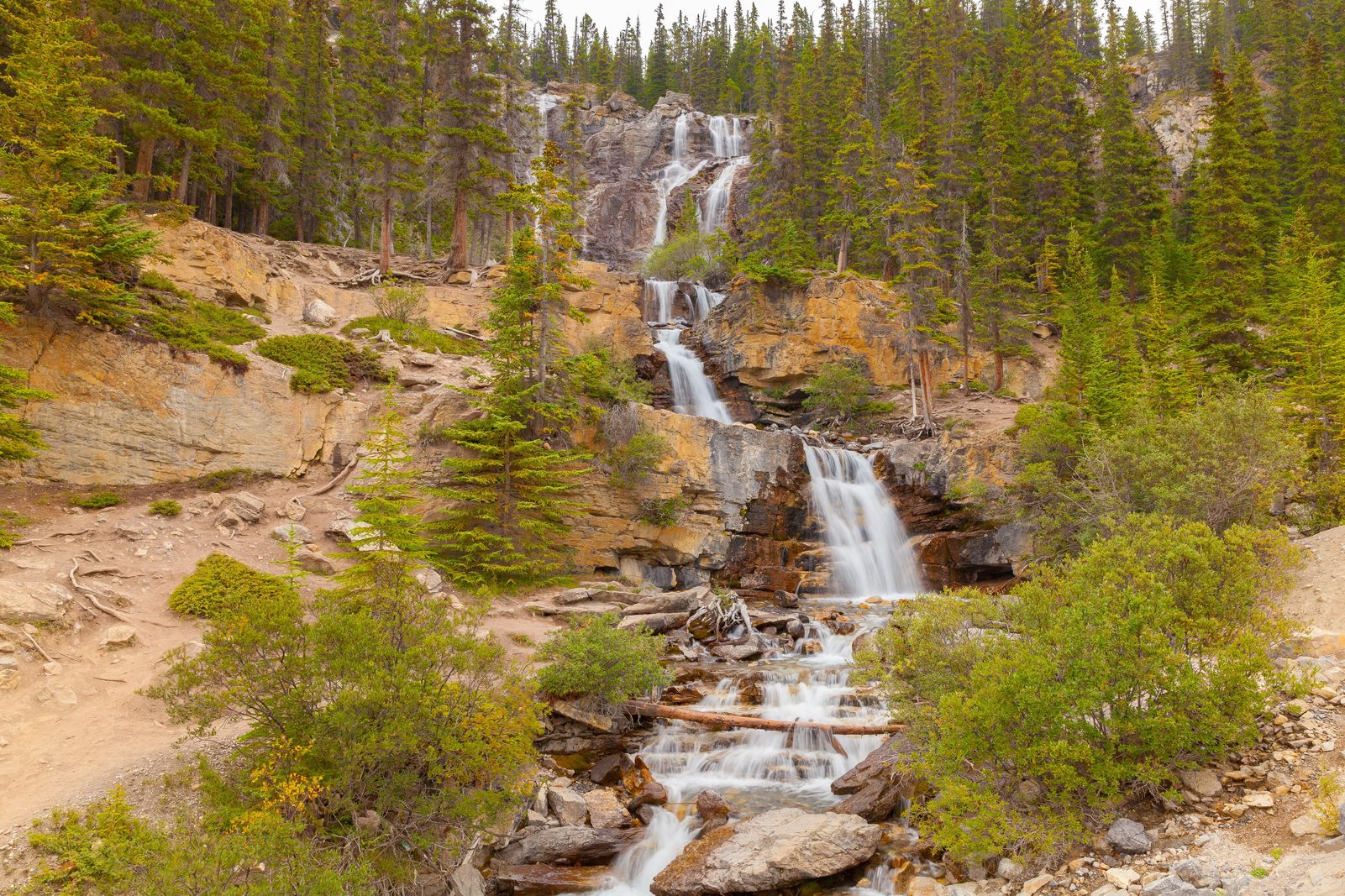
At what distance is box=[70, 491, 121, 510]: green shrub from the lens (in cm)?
1550

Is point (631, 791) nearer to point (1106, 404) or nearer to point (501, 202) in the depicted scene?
point (1106, 404)

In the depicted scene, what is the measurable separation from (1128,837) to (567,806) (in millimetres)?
7368

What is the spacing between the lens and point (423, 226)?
166 feet

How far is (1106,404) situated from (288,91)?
3787cm

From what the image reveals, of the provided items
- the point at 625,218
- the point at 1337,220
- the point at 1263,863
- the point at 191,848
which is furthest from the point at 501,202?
the point at 1337,220

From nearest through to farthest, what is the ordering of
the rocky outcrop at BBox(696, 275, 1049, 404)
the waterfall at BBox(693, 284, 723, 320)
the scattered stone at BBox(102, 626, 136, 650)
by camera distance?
the scattered stone at BBox(102, 626, 136, 650)
the rocky outcrop at BBox(696, 275, 1049, 404)
the waterfall at BBox(693, 284, 723, 320)

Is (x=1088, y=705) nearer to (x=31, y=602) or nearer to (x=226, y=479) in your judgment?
(x=31, y=602)

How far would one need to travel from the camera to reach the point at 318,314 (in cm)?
2583

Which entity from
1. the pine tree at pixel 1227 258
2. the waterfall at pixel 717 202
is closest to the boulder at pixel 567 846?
the pine tree at pixel 1227 258

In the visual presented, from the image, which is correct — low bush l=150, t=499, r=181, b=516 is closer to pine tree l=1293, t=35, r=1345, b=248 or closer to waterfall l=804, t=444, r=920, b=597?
waterfall l=804, t=444, r=920, b=597

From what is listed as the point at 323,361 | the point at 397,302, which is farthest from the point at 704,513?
the point at 397,302

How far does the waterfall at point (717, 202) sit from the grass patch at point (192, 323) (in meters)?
37.7

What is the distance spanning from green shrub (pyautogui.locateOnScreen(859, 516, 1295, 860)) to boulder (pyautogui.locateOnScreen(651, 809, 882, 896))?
44.1 inches

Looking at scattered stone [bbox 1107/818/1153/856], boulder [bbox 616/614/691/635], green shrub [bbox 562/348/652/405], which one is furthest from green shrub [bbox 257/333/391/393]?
scattered stone [bbox 1107/818/1153/856]
